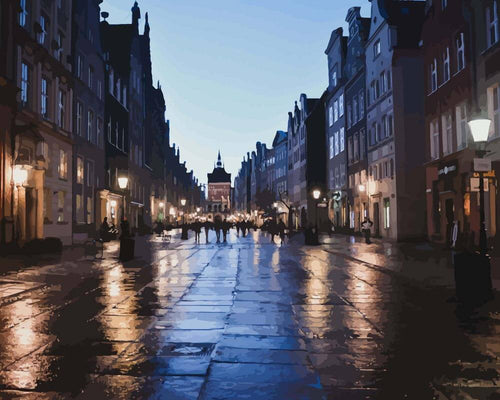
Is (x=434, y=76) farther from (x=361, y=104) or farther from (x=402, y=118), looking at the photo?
(x=361, y=104)

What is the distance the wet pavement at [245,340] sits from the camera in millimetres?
5395

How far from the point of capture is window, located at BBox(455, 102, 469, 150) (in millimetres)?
27531

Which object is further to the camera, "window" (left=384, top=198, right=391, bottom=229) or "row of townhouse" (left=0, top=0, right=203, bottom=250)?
"window" (left=384, top=198, right=391, bottom=229)

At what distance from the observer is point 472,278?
10875 millimetres

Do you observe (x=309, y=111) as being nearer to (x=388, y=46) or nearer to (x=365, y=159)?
(x=365, y=159)

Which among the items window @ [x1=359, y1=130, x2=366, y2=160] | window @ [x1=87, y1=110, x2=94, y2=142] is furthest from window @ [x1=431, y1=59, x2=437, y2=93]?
window @ [x1=87, y1=110, x2=94, y2=142]

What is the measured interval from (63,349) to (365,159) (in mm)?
42780

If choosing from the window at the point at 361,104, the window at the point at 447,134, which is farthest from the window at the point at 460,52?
the window at the point at 361,104

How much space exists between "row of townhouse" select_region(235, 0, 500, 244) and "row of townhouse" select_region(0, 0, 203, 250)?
624 inches

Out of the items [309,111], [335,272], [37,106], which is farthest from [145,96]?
[335,272]

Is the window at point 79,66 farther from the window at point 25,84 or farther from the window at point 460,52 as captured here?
the window at point 460,52

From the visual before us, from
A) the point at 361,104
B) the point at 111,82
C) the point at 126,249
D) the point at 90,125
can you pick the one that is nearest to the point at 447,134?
the point at 126,249

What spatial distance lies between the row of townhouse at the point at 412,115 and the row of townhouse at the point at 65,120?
52.0ft

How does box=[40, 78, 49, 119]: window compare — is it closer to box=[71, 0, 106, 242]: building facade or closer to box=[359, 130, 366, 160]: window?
box=[71, 0, 106, 242]: building facade
